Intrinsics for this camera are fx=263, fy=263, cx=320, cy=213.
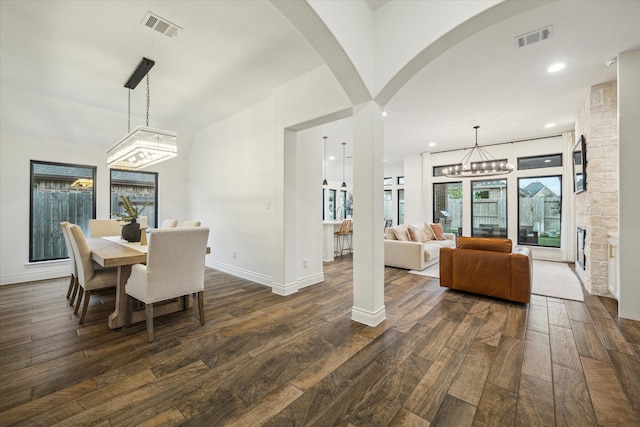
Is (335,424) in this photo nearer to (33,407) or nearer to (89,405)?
(89,405)

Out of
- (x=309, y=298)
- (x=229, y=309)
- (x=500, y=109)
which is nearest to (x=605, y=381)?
(x=309, y=298)

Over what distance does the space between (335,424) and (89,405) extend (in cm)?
148

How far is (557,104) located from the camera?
4.30 m

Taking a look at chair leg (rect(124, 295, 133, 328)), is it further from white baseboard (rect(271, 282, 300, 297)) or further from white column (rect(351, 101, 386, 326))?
white column (rect(351, 101, 386, 326))

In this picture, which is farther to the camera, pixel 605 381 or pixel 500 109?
pixel 500 109

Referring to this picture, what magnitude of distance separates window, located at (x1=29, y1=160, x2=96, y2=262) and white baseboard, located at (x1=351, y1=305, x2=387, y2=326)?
533 cm

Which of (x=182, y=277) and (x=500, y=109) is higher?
(x=500, y=109)

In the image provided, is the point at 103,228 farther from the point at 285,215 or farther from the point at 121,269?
the point at 285,215

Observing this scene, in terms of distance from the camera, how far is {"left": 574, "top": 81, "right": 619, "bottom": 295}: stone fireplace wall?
3562 millimetres

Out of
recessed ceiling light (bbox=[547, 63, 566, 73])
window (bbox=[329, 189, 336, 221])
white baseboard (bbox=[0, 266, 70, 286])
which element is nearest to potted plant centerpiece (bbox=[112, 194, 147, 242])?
white baseboard (bbox=[0, 266, 70, 286])

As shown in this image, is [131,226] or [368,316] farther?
[131,226]

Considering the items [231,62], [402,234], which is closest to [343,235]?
[402,234]

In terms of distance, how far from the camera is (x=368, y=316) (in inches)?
105

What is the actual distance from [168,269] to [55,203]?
4.12 metres
